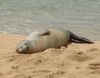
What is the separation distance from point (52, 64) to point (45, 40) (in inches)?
51.5

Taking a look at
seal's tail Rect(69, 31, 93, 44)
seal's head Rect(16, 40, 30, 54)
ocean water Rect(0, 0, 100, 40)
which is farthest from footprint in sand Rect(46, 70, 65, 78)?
ocean water Rect(0, 0, 100, 40)

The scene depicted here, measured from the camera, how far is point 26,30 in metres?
8.55

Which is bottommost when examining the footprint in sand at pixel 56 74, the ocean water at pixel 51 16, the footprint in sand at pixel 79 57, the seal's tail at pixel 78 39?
the ocean water at pixel 51 16

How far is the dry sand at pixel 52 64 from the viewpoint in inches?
191

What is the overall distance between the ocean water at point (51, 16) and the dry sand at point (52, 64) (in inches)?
81.4

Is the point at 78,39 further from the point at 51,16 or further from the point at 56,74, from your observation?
the point at 51,16

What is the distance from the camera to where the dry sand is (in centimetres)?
485

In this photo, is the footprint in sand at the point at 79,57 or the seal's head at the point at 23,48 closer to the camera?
the footprint in sand at the point at 79,57

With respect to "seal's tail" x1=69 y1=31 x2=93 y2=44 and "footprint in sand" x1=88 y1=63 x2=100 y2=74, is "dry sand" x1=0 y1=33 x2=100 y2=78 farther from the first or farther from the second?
"seal's tail" x1=69 y1=31 x2=93 y2=44

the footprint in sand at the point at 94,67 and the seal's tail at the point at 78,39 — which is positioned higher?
the footprint in sand at the point at 94,67

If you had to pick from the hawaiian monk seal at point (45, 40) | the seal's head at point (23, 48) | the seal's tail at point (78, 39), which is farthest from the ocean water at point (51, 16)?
the seal's head at point (23, 48)

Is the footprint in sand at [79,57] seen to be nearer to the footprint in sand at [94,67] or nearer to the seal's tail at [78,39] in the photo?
the footprint in sand at [94,67]

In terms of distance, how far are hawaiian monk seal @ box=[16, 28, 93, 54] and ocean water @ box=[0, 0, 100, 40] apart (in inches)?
28.8

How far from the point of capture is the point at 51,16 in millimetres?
10320
